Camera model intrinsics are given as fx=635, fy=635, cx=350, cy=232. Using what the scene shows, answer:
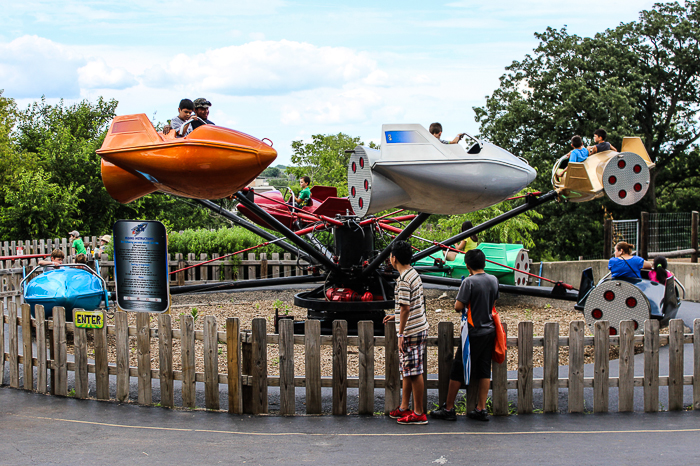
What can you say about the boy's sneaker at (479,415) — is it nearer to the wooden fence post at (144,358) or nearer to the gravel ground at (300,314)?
the gravel ground at (300,314)

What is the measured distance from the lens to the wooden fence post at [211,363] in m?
6.02

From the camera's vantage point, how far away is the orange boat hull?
20.3ft

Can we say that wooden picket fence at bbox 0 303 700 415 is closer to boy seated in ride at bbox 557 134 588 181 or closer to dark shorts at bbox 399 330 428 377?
dark shorts at bbox 399 330 428 377

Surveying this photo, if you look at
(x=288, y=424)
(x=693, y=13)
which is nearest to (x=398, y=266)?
(x=288, y=424)

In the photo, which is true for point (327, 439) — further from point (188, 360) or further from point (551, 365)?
point (551, 365)

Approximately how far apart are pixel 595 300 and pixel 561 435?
3.28 meters

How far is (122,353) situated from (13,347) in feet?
5.55

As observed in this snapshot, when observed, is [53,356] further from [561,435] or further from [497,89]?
[497,89]

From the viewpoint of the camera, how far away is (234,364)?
19.6 feet

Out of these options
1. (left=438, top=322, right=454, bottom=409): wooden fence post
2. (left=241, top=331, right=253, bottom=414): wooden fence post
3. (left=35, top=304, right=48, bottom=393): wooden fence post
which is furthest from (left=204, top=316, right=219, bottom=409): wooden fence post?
(left=438, top=322, right=454, bottom=409): wooden fence post

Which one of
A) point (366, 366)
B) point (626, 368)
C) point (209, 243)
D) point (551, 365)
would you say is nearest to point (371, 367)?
point (366, 366)

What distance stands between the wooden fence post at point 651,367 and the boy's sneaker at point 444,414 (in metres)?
1.86

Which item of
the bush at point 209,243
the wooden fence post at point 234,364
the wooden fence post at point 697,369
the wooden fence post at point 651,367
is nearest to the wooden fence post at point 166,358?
the wooden fence post at point 234,364

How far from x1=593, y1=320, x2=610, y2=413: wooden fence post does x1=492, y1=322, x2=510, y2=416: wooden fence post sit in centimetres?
84
